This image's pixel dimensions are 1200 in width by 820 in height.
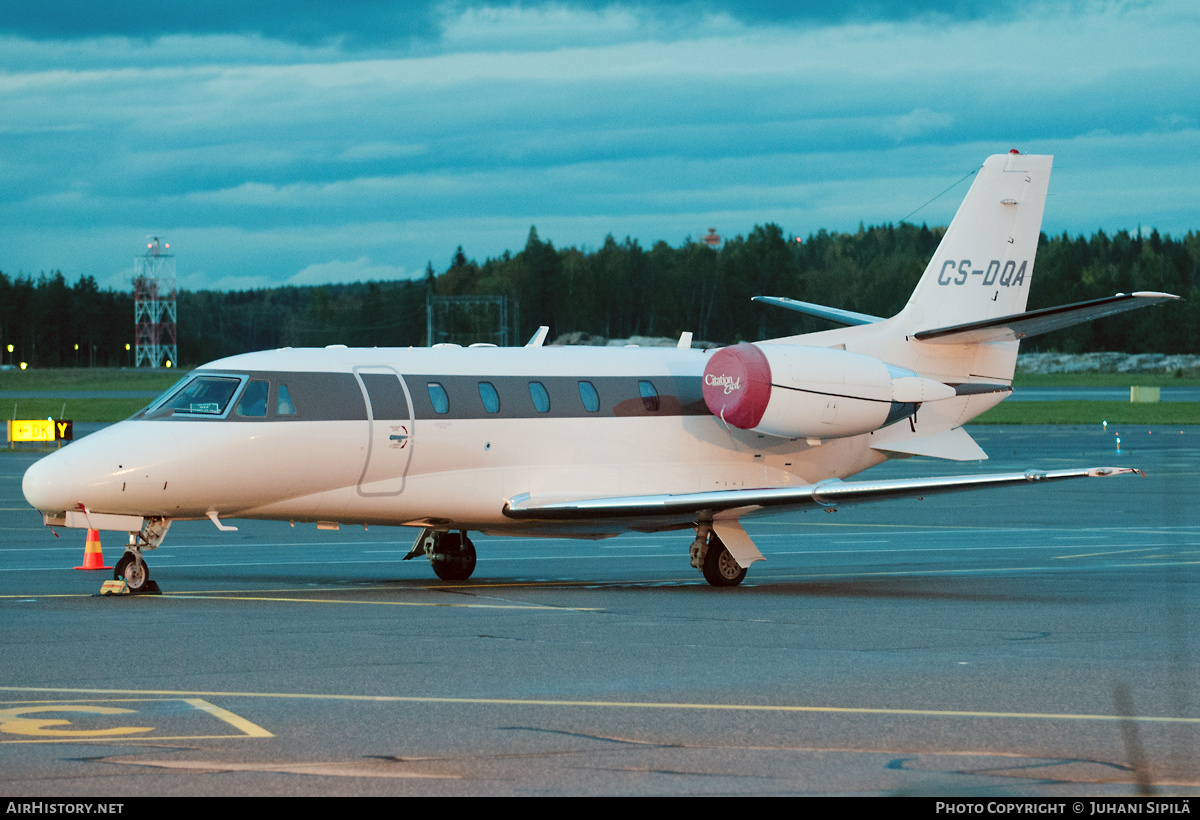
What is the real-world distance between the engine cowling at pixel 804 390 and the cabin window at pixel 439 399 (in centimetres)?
358

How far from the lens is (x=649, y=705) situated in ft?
35.5

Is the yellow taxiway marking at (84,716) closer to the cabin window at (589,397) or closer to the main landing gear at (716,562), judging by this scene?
the main landing gear at (716,562)

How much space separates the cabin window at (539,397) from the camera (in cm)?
2006

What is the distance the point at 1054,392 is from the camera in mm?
100938

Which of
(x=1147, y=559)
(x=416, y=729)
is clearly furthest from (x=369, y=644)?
(x=1147, y=559)

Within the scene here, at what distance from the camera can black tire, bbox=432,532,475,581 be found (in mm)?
20312

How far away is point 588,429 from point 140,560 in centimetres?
600

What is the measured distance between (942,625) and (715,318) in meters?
153

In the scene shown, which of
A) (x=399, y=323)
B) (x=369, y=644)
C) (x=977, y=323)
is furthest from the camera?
(x=399, y=323)

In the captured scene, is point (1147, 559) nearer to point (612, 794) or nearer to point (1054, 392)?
point (612, 794)

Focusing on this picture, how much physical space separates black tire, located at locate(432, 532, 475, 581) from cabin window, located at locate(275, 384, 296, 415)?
3102 mm

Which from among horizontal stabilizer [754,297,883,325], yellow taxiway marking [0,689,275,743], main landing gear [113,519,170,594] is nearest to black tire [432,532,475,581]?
main landing gear [113,519,170,594]

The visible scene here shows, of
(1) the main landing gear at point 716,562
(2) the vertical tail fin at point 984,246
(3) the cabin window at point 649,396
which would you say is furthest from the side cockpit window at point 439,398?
(2) the vertical tail fin at point 984,246

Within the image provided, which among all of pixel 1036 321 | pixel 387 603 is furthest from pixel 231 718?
pixel 1036 321
